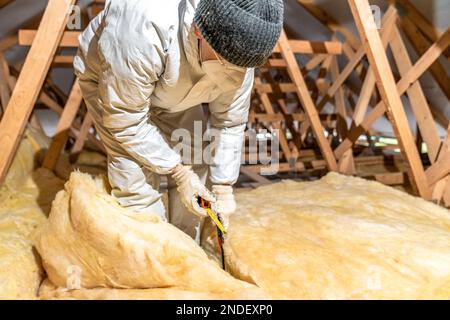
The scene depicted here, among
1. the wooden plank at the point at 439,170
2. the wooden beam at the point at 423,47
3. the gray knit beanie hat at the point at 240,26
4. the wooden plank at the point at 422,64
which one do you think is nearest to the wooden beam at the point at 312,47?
the wooden beam at the point at 423,47

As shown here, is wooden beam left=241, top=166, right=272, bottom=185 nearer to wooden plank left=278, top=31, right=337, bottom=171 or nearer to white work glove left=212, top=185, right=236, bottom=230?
wooden plank left=278, top=31, right=337, bottom=171

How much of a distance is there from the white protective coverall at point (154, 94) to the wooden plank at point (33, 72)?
0.21 metres

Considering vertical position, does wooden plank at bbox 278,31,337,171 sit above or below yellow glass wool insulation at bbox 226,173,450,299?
above

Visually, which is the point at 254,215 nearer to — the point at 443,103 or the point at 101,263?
the point at 101,263

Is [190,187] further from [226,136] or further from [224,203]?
[226,136]

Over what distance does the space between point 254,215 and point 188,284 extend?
726 millimetres

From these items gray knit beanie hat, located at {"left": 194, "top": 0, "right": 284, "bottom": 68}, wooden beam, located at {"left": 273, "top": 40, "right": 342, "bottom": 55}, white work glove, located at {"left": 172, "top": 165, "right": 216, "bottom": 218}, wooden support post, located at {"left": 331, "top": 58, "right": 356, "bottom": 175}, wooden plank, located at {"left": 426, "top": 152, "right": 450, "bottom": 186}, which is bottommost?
wooden support post, located at {"left": 331, "top": 58, "right": 356, "bottom": 175}

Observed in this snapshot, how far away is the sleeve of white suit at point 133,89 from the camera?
4.55 feet

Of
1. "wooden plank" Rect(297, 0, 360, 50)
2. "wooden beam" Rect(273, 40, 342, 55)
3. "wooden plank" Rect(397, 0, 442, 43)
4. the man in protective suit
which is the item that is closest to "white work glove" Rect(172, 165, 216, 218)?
the man in protective suit

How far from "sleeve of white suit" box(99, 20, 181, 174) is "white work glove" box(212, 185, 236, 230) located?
1.04 ft

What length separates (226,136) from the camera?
74.9 inches

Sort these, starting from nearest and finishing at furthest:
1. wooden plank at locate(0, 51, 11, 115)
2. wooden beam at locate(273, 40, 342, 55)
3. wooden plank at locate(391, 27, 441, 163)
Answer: wooden plank at locate(391, 27, 441, 163)
wooden beam at locate(273, 40, 342, 55)
wooden plank at locate(0, 51, 11, 115)

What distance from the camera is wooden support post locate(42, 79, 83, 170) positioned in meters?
2.85

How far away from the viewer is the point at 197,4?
1.37 meters
